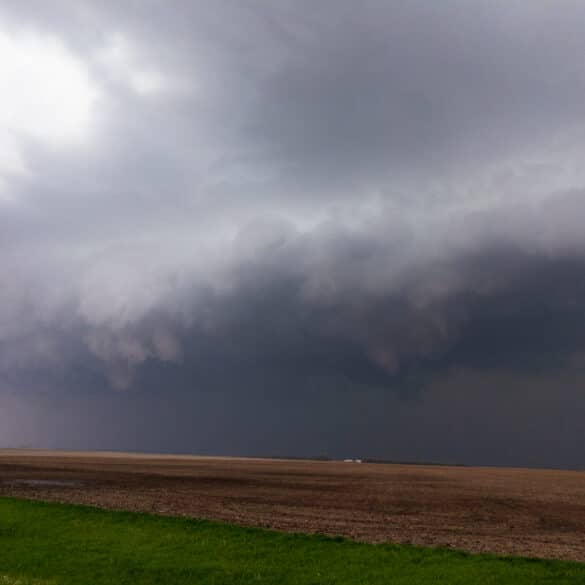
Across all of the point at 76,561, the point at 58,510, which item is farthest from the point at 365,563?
the point at 58,510

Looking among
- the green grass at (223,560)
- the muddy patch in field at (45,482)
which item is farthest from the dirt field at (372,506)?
the green grass at (223,560)

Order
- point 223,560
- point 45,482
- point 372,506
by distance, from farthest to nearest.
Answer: point 45,482 → point 372,506 → point 223,560

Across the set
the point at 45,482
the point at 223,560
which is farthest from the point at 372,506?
the point at 45,482

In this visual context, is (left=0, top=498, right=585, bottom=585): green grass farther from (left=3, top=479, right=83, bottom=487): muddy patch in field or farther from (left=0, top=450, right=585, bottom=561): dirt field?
(left=3, top=479, right=83, bottom=487): muddy patch in field

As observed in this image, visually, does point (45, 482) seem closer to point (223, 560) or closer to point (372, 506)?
point (372, 506)

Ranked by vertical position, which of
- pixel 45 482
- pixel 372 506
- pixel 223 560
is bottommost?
pixel 372 506

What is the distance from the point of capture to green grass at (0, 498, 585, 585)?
77.0 ft

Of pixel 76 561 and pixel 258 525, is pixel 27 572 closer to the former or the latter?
pixel 76 561

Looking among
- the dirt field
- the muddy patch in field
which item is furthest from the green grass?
the muddy patch in field

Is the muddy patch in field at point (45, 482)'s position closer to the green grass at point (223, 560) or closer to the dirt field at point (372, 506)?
the dirt field at point (372, 506)

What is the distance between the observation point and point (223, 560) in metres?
26.2

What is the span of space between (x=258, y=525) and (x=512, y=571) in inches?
594

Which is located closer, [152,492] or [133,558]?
[133,558]

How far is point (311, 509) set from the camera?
46.0m
